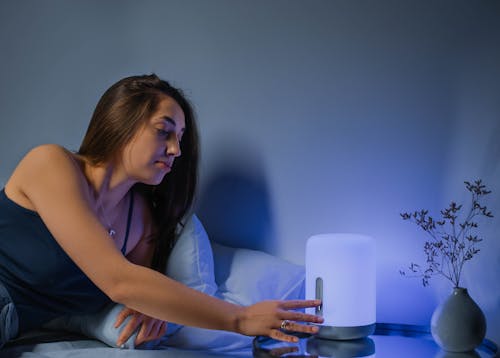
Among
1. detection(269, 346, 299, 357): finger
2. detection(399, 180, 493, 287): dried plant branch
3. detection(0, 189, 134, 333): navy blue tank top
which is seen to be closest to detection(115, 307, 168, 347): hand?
detection(0, 189, 134, 333): navy blue tank top

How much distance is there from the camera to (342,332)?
5.23 ft

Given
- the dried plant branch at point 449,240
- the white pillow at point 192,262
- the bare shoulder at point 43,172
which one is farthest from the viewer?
the white pillow at point 192,262

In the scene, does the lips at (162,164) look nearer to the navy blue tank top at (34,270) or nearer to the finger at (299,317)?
the navy blue tank top at (34,270)

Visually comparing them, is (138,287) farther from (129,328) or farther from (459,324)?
(459,324)

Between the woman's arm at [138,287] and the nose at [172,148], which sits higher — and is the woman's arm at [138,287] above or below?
below

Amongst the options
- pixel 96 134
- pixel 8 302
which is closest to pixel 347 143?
pixel 96 134

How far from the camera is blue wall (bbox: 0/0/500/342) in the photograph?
174cm

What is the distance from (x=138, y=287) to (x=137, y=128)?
0.46m

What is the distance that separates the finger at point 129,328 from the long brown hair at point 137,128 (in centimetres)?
25

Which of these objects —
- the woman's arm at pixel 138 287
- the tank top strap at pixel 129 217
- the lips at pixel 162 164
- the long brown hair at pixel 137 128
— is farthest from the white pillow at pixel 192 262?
the woman's arm at pixel 138 287

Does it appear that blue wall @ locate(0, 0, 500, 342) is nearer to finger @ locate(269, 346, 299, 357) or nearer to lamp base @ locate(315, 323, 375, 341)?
lamp base @ locate(315, 323, 375, 341)

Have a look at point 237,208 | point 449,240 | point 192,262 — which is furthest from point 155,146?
point 449,240

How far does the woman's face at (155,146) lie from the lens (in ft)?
5.52

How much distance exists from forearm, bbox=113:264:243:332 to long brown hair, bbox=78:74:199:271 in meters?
0.42
